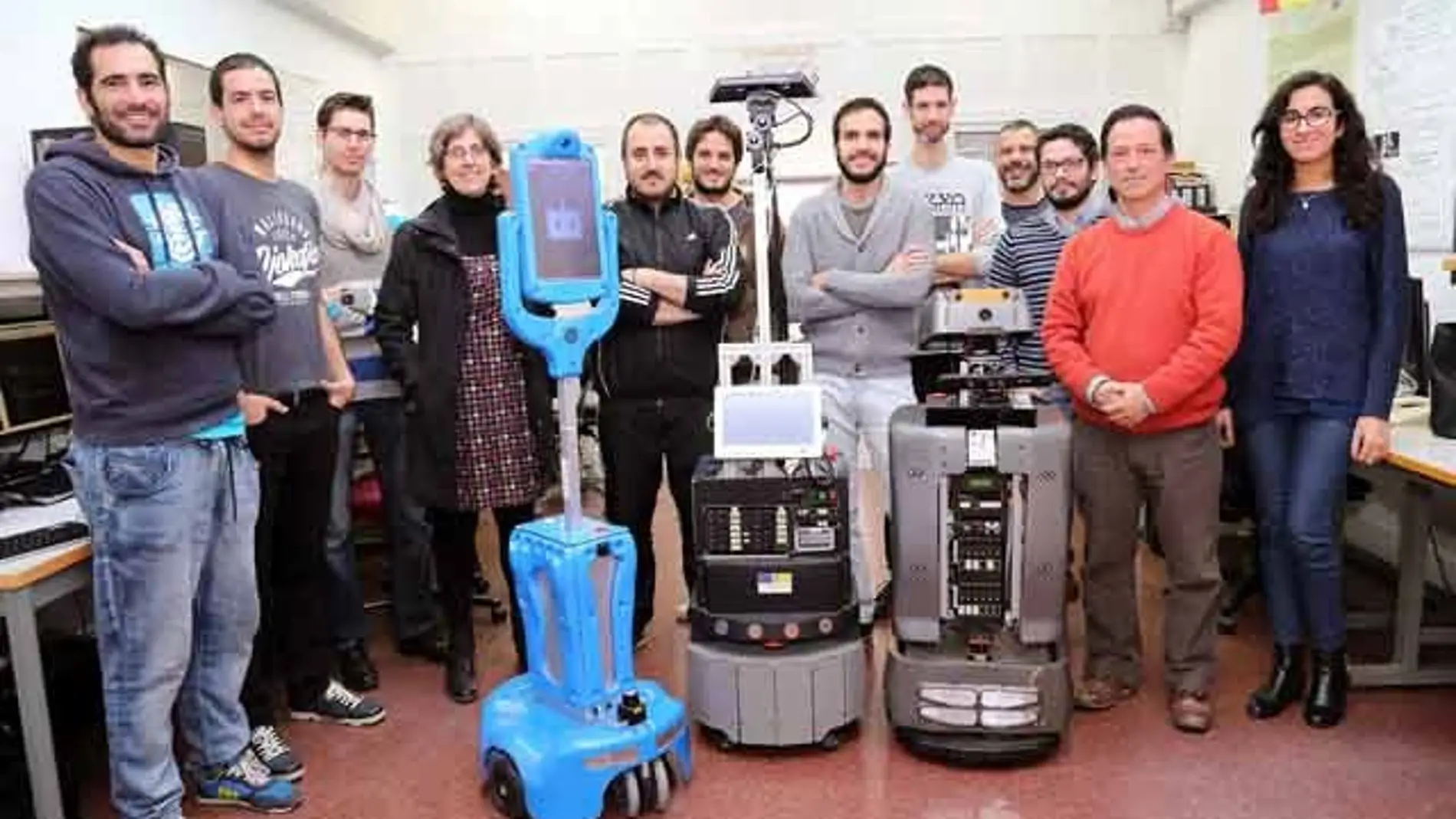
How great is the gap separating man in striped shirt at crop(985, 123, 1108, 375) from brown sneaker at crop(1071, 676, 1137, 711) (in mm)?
918

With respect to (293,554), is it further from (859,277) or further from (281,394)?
(859,277)

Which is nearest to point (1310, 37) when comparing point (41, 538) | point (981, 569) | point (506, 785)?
point (981, 569)

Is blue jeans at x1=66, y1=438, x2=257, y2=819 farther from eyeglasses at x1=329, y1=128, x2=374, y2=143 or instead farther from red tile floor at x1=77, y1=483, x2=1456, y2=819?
eyeglasses at x1=329, y1=128, x2=374, y2=143

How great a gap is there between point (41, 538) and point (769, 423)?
168 cm

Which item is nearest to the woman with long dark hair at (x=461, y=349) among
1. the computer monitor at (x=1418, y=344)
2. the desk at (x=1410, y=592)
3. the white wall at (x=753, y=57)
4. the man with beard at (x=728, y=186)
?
the man with beard at (x=728, y=186)

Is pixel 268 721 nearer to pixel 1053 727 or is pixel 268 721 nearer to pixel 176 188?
pixel 176 188

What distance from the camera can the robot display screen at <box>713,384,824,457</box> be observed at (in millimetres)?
2791

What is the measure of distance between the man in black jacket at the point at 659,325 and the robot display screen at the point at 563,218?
642 mm

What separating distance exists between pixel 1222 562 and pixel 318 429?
329cm

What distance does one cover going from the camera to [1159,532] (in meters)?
2.97

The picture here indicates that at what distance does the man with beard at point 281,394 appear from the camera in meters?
2.67

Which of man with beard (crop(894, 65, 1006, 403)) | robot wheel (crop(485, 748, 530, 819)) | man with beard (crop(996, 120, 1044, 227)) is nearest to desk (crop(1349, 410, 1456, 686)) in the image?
man with beard (crop(894, 65, 1006, 403))

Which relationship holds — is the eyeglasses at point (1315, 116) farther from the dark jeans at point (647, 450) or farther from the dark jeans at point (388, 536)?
the dark jeans at point (388, 536)

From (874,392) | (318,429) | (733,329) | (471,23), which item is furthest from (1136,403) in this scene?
(471,23)
